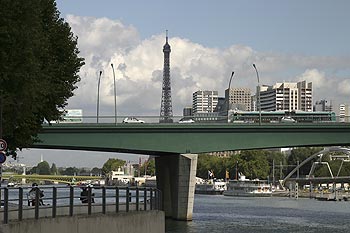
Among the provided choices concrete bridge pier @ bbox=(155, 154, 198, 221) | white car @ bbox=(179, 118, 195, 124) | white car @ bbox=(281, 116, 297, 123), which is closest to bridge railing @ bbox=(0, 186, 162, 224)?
concrete bridge pier @ bbox=(155, 154, 198, 221)

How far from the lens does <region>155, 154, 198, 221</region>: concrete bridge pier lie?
79.1 meters

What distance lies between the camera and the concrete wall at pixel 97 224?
83.9 ft

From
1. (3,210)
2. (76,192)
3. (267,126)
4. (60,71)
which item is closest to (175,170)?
(267,126)

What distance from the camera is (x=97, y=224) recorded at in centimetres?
2992

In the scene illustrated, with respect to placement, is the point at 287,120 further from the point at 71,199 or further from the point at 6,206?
the point at 6,206

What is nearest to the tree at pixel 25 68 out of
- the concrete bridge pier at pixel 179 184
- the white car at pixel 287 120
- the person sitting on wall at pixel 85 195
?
the person sitting on wall at pixel 85 195

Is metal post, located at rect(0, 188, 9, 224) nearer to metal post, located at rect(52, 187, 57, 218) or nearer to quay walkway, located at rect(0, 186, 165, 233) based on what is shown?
quay walkway, located at rect(0, 186, 165, 233)

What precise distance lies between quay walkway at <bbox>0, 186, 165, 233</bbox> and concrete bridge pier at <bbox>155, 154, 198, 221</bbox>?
4124 cm

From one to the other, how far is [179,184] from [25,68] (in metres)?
51.0

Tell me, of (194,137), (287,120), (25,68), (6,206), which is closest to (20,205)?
(6,206)

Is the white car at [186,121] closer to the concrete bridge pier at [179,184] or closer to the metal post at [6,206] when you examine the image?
the concrete bridge pier at [179,184]

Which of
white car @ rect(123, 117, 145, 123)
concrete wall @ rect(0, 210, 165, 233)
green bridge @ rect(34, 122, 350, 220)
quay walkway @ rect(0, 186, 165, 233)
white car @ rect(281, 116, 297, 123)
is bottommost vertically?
concrete wall @ rect(0, 210, 165, 233)

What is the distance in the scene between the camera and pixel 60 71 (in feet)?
127

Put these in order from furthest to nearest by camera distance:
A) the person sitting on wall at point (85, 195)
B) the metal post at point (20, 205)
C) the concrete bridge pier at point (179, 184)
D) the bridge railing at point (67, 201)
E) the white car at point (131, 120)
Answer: the concrete bridge pier at point (179, 184), the white car at point (131, 120), the person sitting on wall at point (85, 195), the bridge railing at point (67, 201), the metal post at point (20, 205)
